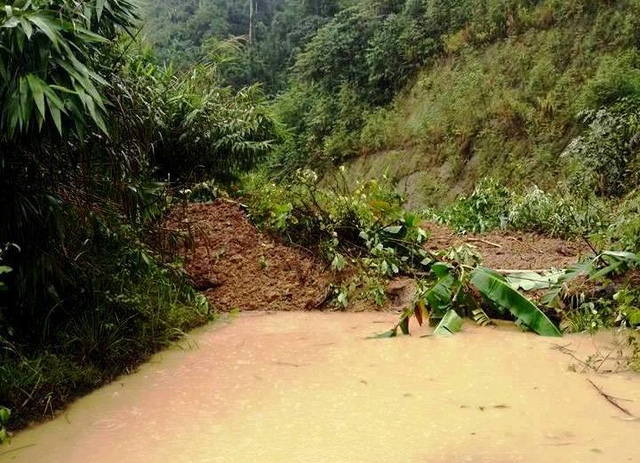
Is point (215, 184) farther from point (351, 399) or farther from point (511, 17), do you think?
point (511, 17)

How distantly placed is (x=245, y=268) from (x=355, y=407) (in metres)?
2.77

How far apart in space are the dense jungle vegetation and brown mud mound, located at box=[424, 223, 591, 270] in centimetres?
27

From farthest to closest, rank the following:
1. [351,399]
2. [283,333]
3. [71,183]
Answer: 1. [283,333]
2. [71,183]
3. [351,399]

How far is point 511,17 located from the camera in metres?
15.2

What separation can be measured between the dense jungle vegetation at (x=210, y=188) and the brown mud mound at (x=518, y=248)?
10.7 inches

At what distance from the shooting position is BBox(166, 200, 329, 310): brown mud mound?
Result: 508 cm

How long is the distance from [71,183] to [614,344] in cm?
346

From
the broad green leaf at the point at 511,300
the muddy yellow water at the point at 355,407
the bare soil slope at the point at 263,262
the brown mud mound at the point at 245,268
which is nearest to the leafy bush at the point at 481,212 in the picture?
the bare soil slope at the point at 263,262

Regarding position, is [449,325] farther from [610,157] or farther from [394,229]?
[610,157]

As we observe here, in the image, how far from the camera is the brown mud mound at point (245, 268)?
200 inches

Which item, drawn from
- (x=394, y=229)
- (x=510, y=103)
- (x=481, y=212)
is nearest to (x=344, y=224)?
(x=394, y=229)

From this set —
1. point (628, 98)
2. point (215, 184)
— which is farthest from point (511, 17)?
point (215, 184)

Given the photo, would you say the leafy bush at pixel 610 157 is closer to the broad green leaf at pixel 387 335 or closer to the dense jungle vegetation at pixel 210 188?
the dense jungle vegetation at pixel 210 188

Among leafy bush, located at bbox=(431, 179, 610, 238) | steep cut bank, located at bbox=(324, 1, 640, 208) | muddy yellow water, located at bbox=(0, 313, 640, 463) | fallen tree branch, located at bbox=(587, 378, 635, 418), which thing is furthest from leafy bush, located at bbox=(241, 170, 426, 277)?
steep cut bank, located at bbox=(324, 1, 640, 208)
